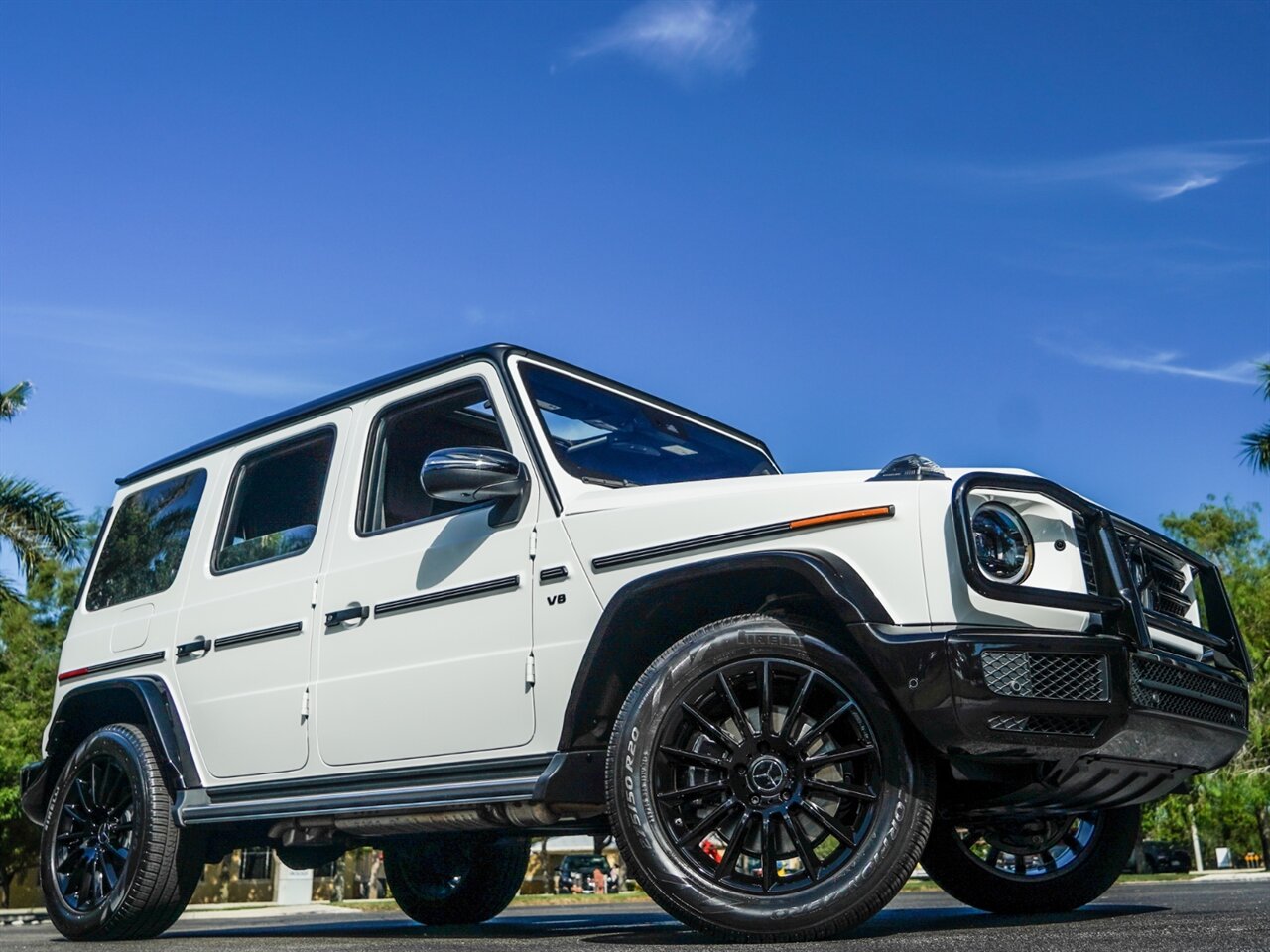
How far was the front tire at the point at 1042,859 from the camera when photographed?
15.9 ft

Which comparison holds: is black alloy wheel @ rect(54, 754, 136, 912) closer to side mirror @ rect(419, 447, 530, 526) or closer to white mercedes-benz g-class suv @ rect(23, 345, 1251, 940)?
white mercedes-benz g-class suv @ rect(23, 345, 1251, 940)

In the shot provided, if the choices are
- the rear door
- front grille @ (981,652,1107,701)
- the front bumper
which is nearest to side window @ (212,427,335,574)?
the rear door

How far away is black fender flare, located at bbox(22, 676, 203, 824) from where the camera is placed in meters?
5.62

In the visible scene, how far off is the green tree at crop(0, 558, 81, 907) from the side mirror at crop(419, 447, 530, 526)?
23.4 m

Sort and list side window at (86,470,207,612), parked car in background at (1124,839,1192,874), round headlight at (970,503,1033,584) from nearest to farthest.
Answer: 1. round headlight at (970,503,1033,584)
2. side window at (86,470,207,612)
3. parked car in background at (1124,839,1192,874)

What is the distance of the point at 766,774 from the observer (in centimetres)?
372

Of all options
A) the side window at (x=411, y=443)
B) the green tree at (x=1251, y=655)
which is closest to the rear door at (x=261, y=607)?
the side window at (x=411, y=443)

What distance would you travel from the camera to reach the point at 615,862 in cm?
4497

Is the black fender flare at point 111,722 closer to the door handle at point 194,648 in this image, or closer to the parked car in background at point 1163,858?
the door handle at point 194,648

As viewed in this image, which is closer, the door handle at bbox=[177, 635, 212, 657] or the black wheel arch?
the black wheel arch

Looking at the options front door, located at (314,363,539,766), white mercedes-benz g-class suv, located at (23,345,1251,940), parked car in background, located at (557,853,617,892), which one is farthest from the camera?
parked car in background, located at (557,853,617,892)

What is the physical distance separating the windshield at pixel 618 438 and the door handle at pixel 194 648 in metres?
1.91

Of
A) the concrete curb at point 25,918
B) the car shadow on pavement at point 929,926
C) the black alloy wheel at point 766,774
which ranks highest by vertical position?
the black alloy wheel at point 766,774

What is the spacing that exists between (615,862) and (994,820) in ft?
139
